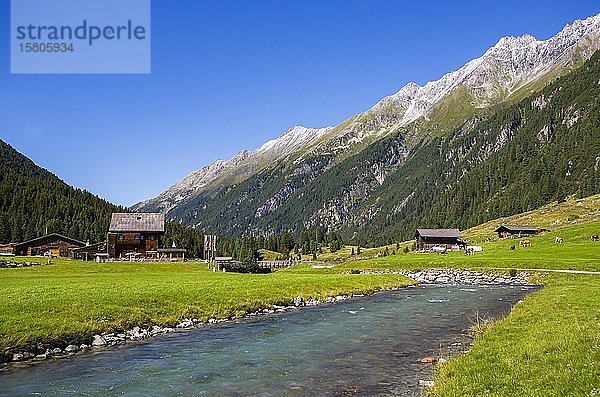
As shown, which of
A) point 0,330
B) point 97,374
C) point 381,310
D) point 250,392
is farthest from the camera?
point 381,310

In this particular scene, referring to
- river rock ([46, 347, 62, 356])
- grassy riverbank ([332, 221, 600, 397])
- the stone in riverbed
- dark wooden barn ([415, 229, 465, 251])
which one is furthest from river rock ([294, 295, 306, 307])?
dark wooden barn ([415, 229, 465, 251])

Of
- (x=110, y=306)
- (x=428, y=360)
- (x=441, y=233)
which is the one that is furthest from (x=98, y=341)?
(x=441, y=233)

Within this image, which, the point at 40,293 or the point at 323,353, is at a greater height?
the point at 40,293

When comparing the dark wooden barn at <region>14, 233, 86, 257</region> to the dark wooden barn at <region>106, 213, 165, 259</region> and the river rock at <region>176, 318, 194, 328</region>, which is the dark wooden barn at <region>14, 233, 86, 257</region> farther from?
the river rock at <region>176, 318, 194, 328</region>

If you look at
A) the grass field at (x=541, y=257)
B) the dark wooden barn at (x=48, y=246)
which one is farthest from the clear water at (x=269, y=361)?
the dark wooden barn at (x=48, y=246)

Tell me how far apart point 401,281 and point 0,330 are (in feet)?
198

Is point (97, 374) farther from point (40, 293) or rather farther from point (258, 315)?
point (258, 315)

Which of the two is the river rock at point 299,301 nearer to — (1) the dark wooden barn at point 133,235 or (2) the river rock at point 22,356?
(2) the river rock at point 22,356

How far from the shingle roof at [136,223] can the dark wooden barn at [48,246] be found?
25.5 metres

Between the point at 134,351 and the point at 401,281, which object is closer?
the point at 134,351

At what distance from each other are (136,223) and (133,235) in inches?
124

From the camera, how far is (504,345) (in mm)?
23594

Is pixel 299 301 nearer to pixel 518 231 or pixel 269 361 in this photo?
pixel 269 361

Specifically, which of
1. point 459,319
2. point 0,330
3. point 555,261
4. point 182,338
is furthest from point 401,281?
point 0,330
